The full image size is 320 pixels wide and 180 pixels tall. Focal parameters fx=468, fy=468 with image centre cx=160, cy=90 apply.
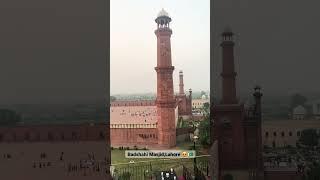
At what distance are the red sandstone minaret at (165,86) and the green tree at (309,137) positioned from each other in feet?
4.06

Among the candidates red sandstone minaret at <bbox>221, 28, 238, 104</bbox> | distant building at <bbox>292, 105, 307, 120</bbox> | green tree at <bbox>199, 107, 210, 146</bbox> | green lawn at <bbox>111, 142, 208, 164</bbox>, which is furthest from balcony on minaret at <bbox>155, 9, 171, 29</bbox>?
distant building at <bbox>292, 105, 307, 120</bbox>

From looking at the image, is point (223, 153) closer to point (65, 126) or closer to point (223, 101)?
point (223, 101)

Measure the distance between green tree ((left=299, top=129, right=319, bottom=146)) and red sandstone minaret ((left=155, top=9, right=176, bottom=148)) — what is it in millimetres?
1237

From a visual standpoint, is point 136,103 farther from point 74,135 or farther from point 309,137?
point 309,137

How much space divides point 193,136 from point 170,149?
247 millimetres

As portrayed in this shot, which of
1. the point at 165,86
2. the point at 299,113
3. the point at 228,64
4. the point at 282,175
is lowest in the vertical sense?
the point at 282,175

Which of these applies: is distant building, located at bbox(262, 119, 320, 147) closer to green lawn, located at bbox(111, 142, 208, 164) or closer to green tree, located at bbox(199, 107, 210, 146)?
green tree, located at bbox(199, 107, 210, 146)

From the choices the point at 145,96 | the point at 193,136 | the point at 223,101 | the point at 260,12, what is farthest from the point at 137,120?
the point at 260,12

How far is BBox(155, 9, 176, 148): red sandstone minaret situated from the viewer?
4250 mm

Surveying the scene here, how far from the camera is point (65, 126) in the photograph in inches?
189

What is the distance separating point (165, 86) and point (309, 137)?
57.6 inches

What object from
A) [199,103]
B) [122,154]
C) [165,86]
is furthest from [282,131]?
[122,154]

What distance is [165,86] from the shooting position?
4379mm

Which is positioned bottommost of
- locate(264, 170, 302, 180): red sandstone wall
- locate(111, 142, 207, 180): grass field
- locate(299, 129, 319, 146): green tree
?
locate(264, 170, 302, 180): red sandstone wall
